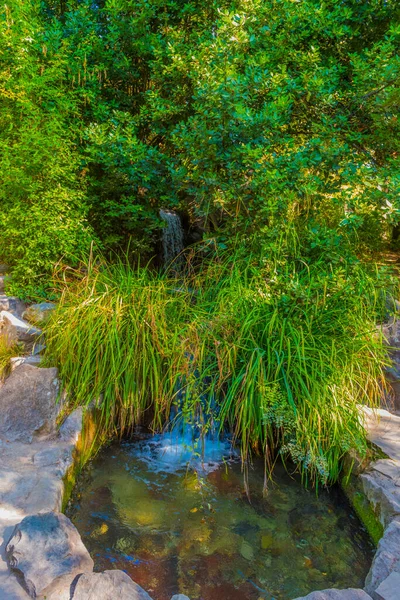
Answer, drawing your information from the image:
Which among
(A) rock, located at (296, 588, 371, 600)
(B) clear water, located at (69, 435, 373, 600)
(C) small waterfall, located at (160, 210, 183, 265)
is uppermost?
(C) small waterfall, located at (160, 210, 183, 265)

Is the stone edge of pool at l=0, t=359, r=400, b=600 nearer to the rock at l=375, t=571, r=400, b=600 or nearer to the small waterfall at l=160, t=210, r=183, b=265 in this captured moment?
the rock at l=375, t=571, r=400, b=600

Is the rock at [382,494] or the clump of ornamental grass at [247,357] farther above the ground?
the clump of ornamental grass at [247,357]

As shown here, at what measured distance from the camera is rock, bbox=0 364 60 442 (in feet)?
10.7

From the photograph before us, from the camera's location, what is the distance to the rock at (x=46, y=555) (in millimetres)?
2057

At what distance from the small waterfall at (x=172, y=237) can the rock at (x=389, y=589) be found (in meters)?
3.88

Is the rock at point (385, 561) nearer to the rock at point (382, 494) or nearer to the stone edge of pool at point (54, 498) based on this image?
the stone edge of pool at point (54, 498)

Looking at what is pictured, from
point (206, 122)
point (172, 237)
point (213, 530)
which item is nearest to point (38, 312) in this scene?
point (172, 237)

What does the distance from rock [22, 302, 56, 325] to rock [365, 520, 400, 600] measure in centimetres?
296

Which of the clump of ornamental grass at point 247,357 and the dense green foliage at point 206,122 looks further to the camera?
the dense green foliage at point 206,122

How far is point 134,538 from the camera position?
2.78 metres

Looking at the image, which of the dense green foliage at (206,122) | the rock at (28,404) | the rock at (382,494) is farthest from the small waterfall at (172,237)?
the rock at (382,494)

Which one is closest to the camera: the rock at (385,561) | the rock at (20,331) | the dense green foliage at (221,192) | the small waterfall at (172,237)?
the rock at (385,561)

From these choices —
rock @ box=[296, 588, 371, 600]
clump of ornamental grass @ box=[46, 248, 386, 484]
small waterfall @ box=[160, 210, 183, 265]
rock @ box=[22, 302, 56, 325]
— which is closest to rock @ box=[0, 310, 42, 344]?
rock @ box=[22, 302, 56, 325]

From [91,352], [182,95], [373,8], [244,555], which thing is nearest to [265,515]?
[244,555]
